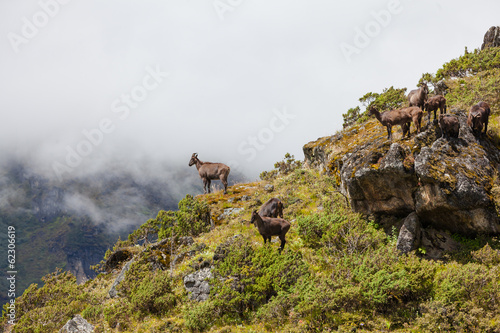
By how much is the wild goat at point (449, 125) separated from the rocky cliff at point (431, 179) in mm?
290

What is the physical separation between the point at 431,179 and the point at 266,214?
819cm

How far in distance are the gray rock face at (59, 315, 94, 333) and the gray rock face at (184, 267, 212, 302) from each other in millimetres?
4036

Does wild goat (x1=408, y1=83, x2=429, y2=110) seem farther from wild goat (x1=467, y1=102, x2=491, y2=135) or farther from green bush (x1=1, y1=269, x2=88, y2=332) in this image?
green bush (x1=1, y1=269, x2=88, y2=332)

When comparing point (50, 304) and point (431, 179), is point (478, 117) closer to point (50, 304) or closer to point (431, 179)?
point (431, 179)

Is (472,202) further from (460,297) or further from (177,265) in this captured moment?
(177,265)

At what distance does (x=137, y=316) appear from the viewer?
445 inches

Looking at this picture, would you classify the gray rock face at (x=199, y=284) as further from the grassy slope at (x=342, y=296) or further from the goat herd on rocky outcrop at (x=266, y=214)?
the goat herd on rocky outcrop at (x=266, y=214)

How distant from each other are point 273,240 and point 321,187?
5.33m

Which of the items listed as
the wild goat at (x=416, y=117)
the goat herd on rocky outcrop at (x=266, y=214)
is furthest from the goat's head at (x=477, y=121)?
the goat herd on rocky outcrop at (x=266, y=214)

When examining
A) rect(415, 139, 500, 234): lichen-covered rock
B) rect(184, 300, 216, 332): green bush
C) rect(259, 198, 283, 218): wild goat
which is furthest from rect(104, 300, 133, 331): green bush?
rect(415, 139, 500, 234): lichen-covered rock

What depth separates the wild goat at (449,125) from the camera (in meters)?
10.8

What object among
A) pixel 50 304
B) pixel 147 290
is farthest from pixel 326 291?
pixel 50 304

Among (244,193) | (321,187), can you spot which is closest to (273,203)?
(321,187)

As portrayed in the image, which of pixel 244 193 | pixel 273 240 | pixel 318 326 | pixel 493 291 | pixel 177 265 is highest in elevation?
pixel 244 193
